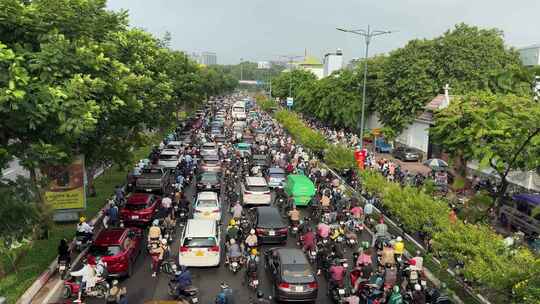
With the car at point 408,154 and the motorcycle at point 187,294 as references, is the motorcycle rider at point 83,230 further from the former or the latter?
the car at point 408,154

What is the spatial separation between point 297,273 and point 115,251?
5.50 metres

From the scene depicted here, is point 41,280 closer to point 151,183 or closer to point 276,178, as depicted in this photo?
point 151,183

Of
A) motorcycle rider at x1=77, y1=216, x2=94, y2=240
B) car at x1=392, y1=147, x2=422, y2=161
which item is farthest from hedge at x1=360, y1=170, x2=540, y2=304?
car at x1=392, y1=147, x2=422, y2=161

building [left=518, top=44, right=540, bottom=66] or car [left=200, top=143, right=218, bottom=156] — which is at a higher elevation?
building [left=518, top=44, right=540, bottom=66]

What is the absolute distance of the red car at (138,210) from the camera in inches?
761

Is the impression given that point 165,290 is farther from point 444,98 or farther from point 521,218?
point 444,98

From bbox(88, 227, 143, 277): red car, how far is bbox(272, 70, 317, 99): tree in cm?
6595

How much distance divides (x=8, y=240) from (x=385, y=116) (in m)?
40.0

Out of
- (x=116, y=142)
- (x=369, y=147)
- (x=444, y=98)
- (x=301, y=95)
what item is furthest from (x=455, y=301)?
(x=301, y=95)

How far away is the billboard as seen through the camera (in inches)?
725

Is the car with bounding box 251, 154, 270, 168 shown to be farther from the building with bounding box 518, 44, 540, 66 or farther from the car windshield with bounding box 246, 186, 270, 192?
the building with bounding box 518, 44, 540, 66

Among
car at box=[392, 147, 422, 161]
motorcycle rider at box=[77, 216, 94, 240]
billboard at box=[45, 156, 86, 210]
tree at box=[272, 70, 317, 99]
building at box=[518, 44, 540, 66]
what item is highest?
building at box=[518, 44, 540, 66]

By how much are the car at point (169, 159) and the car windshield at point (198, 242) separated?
15469mm

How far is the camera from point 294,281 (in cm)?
1283
